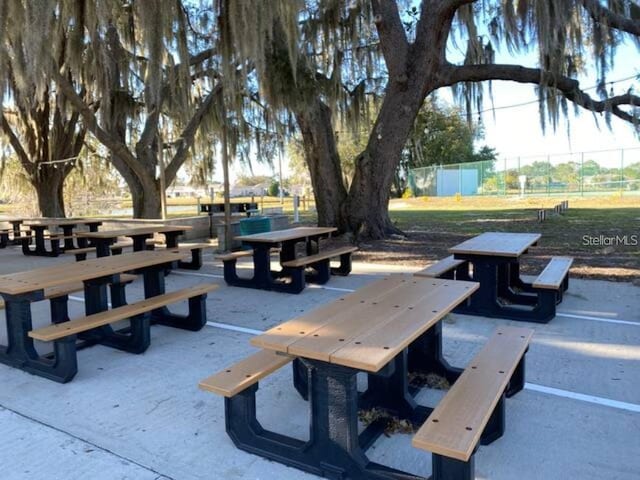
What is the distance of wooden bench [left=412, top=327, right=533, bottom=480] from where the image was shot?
65.8 inches

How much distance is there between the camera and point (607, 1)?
25.3 feet

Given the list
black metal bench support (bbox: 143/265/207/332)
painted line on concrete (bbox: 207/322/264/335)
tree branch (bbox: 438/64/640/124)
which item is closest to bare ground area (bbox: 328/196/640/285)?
tree branch (bbox: 438/64/640/124)

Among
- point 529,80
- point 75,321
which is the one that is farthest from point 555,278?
point 529,80

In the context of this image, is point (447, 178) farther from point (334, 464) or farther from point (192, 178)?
point (334, 464)

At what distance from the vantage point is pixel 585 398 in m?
2.75

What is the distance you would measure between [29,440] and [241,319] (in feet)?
7.23

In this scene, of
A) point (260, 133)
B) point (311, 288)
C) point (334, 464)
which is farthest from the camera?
point (260, 133)

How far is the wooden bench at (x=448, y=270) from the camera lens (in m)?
4.33

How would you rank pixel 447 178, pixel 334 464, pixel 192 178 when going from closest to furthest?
1. pixel 334 464
2. pixel 192 178
3. pixel 447 178

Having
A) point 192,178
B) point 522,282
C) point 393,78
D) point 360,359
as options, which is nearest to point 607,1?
point 393,78

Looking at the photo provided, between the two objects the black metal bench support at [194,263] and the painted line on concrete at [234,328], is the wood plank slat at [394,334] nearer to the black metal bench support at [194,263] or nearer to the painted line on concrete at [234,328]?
the painted line on concrete at [234,328]

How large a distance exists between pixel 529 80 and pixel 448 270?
17.8 ft

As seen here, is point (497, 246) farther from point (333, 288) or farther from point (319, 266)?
point (319, 266)

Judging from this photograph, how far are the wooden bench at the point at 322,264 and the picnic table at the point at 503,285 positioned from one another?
1.60 m
